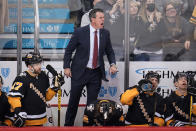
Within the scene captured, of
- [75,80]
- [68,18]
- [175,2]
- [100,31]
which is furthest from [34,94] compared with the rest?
[175,2]

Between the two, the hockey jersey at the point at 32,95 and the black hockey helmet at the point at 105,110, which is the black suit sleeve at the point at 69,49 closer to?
the hockey jersey at the point at 32,95

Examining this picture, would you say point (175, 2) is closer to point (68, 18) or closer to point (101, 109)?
point (68, 18)

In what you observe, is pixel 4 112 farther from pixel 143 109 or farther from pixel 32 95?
pixel 143 109

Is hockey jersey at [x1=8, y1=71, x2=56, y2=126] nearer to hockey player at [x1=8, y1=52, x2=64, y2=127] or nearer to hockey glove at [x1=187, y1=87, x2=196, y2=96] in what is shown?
hockey player at [x1=8, y1=52, x2=64, y2=127]

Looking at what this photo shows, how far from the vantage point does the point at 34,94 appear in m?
4.80

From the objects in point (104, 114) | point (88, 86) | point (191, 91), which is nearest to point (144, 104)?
point (191, 91)

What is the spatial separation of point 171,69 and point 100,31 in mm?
1501

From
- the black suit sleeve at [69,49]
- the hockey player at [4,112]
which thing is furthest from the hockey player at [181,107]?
the hockey player at [4,112]

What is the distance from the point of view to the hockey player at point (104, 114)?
4207mm

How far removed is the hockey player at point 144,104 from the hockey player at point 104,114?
15.0 inches

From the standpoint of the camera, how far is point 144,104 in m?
4.79

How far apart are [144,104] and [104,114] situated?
800 mm

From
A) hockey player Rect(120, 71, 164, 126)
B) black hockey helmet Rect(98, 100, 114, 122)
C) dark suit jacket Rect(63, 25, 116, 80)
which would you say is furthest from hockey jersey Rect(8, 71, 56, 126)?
hockey player Rect(120, 71, 164, 126)

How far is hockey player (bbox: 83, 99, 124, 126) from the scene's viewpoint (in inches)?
166
